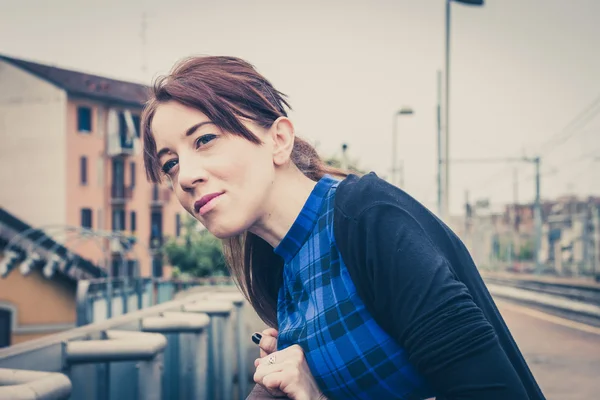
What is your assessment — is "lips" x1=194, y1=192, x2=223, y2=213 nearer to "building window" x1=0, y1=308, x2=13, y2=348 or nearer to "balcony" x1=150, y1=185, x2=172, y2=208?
"building window" x1=0, y1=308, x2=13, y2=348

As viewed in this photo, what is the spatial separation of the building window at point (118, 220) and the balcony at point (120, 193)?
1.81 ft

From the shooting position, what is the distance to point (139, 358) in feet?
11.0

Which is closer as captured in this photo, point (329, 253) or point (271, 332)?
point (329, 253)

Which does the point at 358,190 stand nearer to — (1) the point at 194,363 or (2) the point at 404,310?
(2) the point at 404,310

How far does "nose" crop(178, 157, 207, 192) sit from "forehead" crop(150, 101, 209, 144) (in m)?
0.06

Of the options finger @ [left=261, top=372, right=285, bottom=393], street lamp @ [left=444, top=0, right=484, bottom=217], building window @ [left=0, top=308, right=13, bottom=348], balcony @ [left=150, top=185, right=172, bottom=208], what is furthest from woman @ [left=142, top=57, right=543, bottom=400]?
balcony @ [left=150, top=185, right=172, bottom=208]

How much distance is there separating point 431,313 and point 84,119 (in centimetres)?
3341

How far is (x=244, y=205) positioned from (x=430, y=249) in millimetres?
420

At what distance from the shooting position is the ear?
146 centimetres

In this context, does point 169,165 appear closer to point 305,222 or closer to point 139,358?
point 305,222

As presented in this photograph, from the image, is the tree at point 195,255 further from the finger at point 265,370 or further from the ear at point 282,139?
the finger at point 265,370

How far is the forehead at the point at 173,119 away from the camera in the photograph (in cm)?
139

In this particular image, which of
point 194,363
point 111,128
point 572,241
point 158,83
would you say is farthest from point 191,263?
point 572,241

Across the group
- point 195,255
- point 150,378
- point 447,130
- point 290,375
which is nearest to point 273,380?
point 290,375
